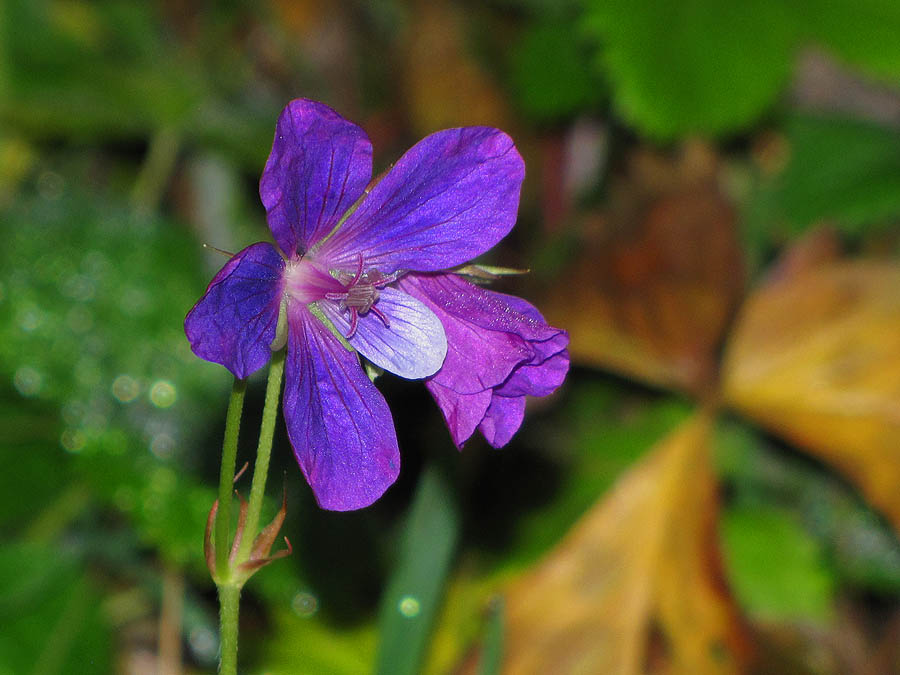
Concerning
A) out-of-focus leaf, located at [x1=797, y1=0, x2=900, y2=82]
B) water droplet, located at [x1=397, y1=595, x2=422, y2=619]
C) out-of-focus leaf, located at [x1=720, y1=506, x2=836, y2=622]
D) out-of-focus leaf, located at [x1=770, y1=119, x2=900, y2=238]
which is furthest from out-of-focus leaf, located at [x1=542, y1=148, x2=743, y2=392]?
water droplet, located at [x1=397, y1=595, x2=422, y2=619]

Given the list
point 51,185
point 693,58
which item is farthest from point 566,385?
point 51,185

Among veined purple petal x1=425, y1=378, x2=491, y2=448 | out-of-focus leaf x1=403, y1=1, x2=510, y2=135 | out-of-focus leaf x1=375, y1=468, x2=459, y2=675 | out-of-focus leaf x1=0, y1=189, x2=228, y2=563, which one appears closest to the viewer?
veined purple petal x1=425, y1=378, x2=491, y2=448

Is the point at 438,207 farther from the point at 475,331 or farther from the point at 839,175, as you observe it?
the point at 839,175

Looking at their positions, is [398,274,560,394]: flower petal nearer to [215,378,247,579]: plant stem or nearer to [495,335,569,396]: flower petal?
[495,335,569,396]: flower petal

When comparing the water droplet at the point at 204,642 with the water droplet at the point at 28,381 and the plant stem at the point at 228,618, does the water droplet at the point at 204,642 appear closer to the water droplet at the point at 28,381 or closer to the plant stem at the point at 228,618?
the water droplet at the point at 28,381

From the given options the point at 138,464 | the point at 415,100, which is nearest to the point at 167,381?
the point at 138,464

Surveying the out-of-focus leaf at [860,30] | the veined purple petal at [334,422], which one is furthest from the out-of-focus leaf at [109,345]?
the out-of-focus leaf at [860,30]
